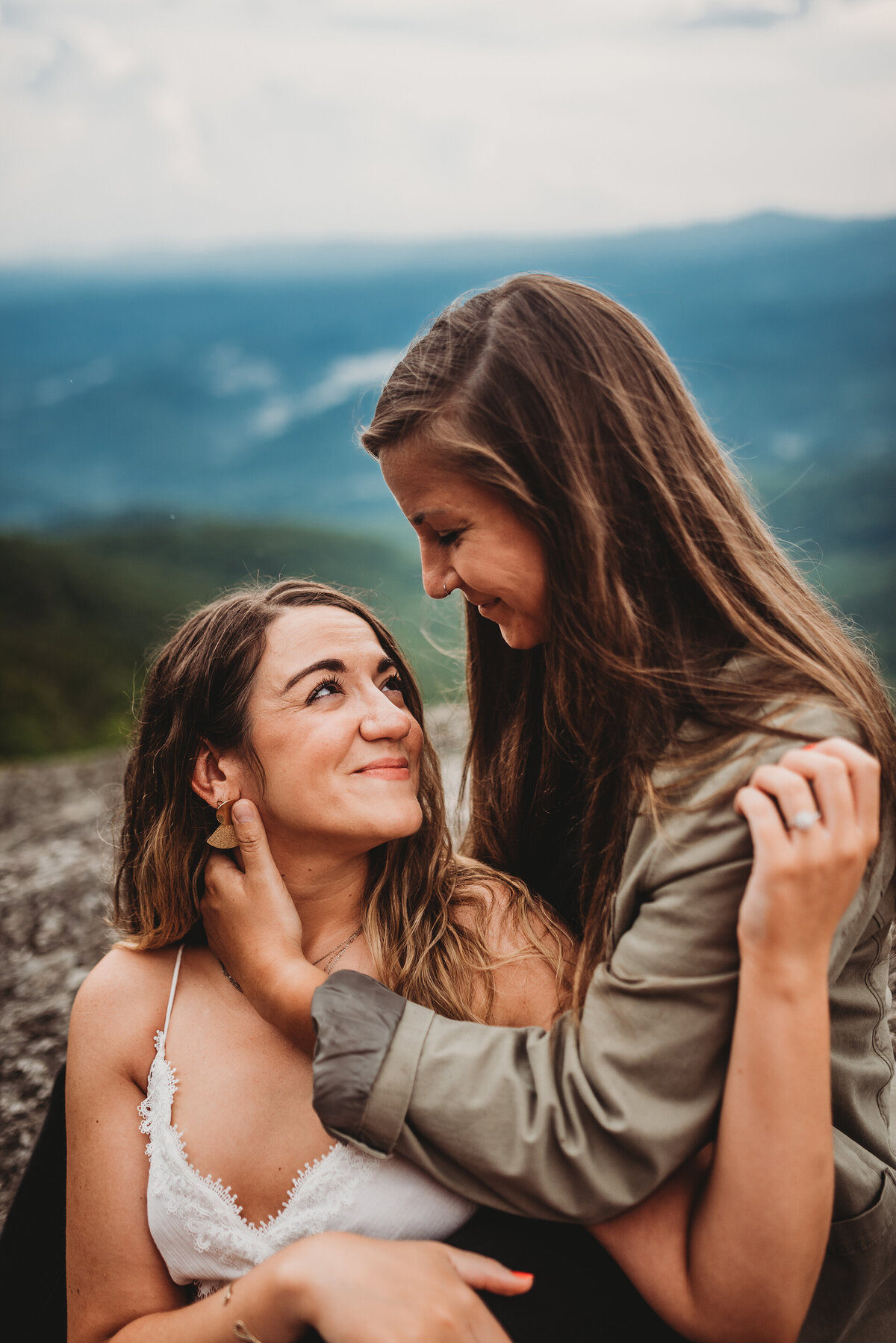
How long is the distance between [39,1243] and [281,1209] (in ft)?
3.18

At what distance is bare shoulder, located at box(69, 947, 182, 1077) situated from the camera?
2582mm

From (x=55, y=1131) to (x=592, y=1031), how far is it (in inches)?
73.4

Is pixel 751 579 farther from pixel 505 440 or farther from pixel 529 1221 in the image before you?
pixel 529 1221

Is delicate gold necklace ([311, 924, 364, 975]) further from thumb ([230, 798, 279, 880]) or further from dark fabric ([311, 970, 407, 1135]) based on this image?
dark fabric ([311, 970, 407, 1135])

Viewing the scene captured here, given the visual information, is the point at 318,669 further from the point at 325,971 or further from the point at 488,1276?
the point at 488,1276

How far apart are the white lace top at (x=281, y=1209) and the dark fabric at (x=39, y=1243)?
21.8 inches

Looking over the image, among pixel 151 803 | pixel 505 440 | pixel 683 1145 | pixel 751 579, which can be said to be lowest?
pixel 683 1145

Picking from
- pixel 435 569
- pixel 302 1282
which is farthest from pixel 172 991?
pixel 435 569

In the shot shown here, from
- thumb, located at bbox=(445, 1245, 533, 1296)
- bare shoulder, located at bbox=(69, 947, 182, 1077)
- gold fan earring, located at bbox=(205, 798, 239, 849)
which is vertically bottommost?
thumb, located at bbox=(445, 1245, 533, 1296)

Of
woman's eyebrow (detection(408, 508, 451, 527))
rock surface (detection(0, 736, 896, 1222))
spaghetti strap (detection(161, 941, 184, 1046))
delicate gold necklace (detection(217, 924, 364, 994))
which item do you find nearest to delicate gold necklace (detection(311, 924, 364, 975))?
delicate gold necklace (detection(217, 924, 364, 994))

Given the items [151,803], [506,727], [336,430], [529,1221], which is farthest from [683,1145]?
[336,430]

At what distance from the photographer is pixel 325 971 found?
2.54m

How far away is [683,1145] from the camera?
1.86m

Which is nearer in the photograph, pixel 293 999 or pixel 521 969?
pixel 293 999
